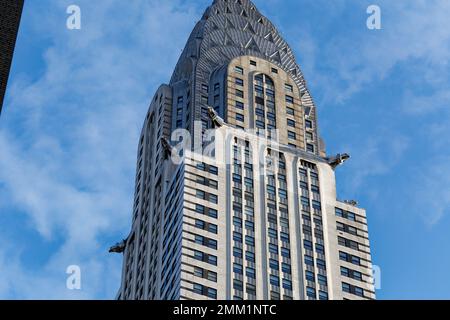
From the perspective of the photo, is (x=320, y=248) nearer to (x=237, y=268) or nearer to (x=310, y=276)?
(x=310, y=276)

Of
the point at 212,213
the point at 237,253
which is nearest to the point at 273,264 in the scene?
the point at 237,253

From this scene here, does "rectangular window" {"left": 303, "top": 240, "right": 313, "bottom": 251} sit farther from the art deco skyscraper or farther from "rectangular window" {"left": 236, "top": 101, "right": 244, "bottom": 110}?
"rectangular window" {"left": 236, "top": 101, "right": 244, "bottom": 110}

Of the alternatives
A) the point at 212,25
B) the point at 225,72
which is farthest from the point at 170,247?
the point at 212,25

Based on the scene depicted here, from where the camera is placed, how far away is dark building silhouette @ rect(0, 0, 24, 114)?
9894 cm

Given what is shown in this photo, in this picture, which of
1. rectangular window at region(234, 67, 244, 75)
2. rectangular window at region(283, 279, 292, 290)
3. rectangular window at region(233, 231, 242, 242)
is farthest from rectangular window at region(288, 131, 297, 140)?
rectangular window at region(283, 279, 292, 290)

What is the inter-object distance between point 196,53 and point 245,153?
24.8m

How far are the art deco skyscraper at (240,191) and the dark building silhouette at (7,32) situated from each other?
47.9 m

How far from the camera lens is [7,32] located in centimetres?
10281

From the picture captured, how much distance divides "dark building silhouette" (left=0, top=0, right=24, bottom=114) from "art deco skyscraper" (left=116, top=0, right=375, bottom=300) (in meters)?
47.9

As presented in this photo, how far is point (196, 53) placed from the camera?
184 meters

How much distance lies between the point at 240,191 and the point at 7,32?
62.1 meters

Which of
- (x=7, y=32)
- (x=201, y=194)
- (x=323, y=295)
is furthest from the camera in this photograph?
(x=201, y=194)

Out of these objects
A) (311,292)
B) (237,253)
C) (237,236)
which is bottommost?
(311,292)

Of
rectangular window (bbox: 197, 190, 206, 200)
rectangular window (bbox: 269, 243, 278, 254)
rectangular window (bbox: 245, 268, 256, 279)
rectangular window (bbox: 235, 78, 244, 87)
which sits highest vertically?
rectangular window (bbox: 235, 78, 244, 87)
